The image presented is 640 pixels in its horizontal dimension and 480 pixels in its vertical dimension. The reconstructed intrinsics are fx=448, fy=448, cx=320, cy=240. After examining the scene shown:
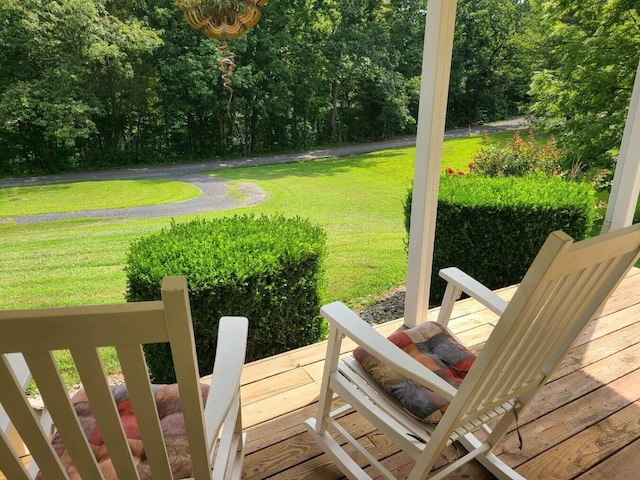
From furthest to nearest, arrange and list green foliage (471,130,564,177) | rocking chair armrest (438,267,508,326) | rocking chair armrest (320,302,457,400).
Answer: green foliage (471,130,564,177), rocking chair armrest (438,267,508,326), rocking chair armrest (320,302,457,400)

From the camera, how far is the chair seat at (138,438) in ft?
3.11

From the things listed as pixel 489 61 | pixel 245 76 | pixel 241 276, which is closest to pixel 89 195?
pixel 241 276

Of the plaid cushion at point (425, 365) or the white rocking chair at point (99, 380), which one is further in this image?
the plaid cushion at point (425, 365)

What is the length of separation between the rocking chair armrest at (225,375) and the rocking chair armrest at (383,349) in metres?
0.28

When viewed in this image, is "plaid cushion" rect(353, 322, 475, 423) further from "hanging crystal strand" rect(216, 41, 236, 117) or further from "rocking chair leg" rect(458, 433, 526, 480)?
"hanging crystal strand" rect(216, 41, 236, 117)

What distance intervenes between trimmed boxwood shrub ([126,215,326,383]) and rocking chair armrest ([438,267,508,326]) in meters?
0.66

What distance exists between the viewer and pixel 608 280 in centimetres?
111

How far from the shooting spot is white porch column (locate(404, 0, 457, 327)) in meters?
1.73

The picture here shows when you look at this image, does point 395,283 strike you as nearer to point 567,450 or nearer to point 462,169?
point 462,169

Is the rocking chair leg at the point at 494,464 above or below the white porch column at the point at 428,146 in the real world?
below

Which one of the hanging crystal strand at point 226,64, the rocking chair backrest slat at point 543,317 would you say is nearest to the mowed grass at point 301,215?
the hanging crystal strand at point 226,64

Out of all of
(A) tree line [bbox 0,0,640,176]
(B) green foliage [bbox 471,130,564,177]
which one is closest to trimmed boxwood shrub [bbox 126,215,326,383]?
(A) tree line [bbox 0,0,640,176]

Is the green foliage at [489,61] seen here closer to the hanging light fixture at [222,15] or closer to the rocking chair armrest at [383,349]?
the hanging light fixture at [222,15]

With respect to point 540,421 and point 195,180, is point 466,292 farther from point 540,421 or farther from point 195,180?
point 195,180
